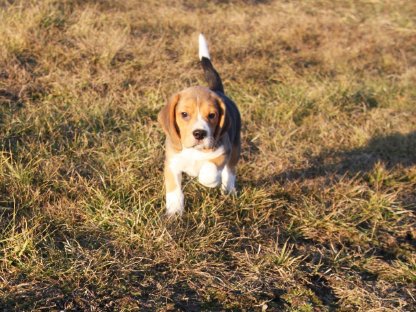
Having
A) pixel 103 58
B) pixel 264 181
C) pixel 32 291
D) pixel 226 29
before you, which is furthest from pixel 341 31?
pixel 32 291

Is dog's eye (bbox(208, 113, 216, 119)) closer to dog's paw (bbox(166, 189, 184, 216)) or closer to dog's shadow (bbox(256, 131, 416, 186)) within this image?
dog's paw (bbox(166, 189, 184, 216))

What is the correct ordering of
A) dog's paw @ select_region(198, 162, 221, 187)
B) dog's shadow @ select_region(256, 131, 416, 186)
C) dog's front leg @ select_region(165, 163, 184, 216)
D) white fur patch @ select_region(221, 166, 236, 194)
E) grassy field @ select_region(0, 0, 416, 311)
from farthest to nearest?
dog's shadow @ select_region(256, 131, 416, 186), white fur patch @ select_region(221, 166, 236, 194), dog's front leg @ select_region(165, 163, 184, 216), dog's paw @ select_region(198, 162, 221, 187), grassy field @ select_region(0, 0, 416, 311)

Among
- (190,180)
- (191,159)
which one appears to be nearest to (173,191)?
(191,159)

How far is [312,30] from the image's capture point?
7777 mm

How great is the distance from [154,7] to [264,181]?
178 inches

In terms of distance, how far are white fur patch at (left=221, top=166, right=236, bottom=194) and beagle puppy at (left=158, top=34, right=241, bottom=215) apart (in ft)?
0.79

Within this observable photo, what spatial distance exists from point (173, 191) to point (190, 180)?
1.30ft

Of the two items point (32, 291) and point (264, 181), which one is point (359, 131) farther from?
point (32, 291)

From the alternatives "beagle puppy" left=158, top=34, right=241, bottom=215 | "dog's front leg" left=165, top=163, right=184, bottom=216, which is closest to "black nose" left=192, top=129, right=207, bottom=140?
"beagle puppy" left=158, top=34, right=241, bottom=215

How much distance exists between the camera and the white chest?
3.26m

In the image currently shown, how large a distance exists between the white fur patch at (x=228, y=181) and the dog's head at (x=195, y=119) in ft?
1.84

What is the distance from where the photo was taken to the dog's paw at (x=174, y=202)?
3.40m

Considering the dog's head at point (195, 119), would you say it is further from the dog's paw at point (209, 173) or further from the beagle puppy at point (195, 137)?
the dog's paw at point (209, 173)

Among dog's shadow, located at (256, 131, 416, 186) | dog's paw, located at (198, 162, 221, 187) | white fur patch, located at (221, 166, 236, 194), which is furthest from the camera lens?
dog's shadow, located at (256, 131, 416, 186)
